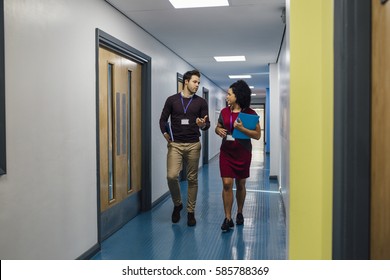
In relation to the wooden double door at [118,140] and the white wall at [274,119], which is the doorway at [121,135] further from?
the white wall at [274,119]

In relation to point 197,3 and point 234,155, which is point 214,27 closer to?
point 197,3

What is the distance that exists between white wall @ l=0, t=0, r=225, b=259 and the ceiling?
1.64 ft

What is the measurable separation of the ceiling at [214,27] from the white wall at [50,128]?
1.64 feet

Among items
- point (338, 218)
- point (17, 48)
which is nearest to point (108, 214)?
point (17, 48)

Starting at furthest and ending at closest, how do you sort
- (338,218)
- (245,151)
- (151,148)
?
1. (151,148)
2. (245,151)
3. (338,218)

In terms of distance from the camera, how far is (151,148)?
4516mm

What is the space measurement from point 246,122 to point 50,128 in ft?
5.37

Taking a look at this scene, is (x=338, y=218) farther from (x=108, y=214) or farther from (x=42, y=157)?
(x=108, y=214)

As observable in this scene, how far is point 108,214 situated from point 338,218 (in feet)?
8.20

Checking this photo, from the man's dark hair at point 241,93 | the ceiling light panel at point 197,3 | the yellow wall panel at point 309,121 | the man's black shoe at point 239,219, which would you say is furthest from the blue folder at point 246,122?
the yellow wall panel at point 309,121

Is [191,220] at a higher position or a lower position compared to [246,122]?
lower

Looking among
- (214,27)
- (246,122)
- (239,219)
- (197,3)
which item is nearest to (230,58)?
(214,27)

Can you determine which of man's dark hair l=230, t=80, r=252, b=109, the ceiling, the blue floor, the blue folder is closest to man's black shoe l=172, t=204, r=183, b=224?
the blue floor

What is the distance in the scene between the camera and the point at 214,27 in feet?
13.9
